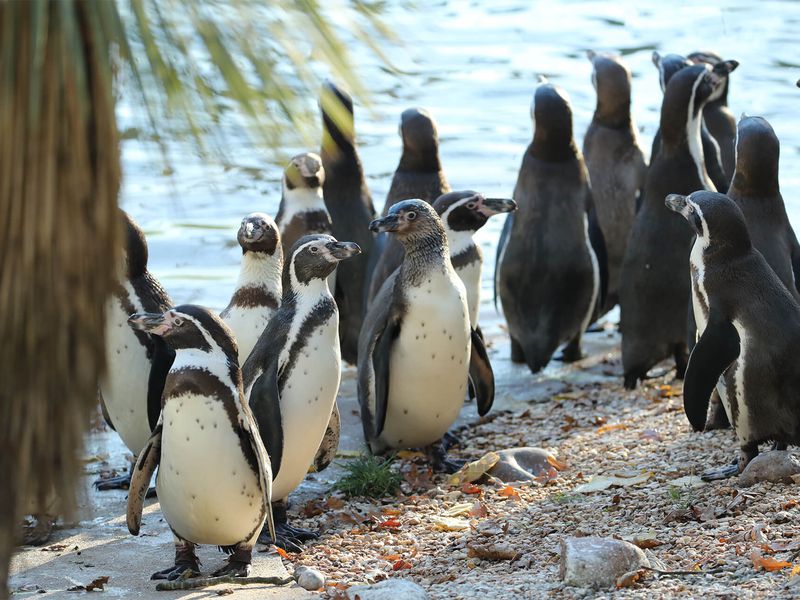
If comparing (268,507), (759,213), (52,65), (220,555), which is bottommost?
(220,555)

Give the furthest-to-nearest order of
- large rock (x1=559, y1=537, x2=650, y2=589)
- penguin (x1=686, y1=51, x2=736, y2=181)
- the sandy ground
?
penguin (x1=686, y1=51, x2=736, y2=181) < the sandy ground < large rock (x1=559, y1=537, x2=650, y2=589)

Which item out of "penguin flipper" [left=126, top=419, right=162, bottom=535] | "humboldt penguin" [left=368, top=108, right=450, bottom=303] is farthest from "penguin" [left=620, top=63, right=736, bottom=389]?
"penguin flipper" [left=126, top=419, right=162, bottom=535]

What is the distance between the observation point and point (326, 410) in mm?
5453

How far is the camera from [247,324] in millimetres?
6066

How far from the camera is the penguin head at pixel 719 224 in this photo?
5.57 metres

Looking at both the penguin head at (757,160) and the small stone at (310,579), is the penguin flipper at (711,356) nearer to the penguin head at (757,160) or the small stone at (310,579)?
the penguin head at (757,160)

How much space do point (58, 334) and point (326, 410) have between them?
3.15m

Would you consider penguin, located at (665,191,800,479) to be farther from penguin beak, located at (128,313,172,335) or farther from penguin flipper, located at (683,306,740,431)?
penguin beak, located at (128,313,172,335)

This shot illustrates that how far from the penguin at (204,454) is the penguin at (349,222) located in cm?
346

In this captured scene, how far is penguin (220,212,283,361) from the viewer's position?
6.06m

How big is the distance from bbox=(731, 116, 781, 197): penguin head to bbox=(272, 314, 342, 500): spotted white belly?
241 cm

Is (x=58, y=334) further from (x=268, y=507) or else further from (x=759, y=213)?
(x=759, y=213)

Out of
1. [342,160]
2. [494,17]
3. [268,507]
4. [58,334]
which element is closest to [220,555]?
[268,507]

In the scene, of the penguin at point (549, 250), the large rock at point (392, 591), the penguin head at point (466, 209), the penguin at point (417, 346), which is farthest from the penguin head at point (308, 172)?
the large rock at point (392, 591)
